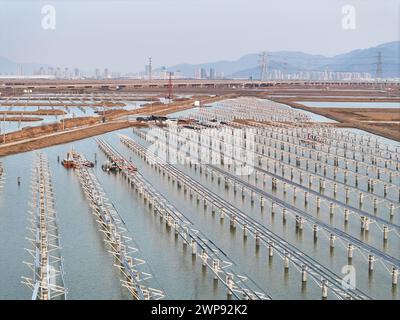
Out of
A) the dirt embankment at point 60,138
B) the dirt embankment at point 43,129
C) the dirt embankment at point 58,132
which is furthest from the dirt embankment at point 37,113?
the dirt embankment at point 60,138

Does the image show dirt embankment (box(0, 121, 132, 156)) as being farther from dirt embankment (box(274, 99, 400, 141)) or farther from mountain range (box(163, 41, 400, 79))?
mountain range (box(163, 41, 400, 79))

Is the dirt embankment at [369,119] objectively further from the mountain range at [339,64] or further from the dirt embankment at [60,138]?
the mountain range at [339,64]

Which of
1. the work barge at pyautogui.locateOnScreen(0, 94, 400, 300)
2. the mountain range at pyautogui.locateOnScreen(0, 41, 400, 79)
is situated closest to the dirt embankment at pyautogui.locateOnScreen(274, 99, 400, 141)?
the work barge at pyautogui.locateOnScreen(0, 94, 400, 300)

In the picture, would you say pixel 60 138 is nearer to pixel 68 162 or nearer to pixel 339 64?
pixel 68 162
